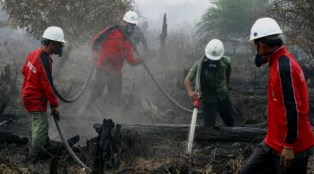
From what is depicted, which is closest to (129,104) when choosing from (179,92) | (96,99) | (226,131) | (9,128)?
(96,99)

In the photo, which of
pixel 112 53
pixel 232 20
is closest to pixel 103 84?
pixel 112 53

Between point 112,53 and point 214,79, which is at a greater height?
point 112,53

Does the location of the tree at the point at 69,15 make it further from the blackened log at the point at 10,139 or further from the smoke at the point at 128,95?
the blackened log at the point at 10,139

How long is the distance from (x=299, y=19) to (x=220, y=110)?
614 cm

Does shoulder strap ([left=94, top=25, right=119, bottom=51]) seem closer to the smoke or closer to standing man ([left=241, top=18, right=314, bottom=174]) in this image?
the smoke

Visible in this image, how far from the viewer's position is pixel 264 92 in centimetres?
1152

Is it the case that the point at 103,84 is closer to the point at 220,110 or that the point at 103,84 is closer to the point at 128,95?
the point at 128,95

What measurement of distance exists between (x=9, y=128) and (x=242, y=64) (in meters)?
12.5

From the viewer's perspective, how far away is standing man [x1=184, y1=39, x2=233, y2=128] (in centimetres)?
667

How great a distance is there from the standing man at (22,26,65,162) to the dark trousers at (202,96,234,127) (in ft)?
8.21

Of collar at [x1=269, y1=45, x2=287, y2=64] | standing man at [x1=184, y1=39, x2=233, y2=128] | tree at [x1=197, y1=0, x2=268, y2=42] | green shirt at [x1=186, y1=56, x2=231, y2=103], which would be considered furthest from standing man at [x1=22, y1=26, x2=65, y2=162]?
tree at [x1=197, y1=0, x2=268, y2=42]

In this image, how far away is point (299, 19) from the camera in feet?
39.3

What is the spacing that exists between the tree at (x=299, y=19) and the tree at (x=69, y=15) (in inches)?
180

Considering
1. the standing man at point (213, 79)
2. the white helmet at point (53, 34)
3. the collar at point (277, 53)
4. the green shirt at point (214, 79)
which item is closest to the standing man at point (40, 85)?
the white helmet at point (53, 34)
